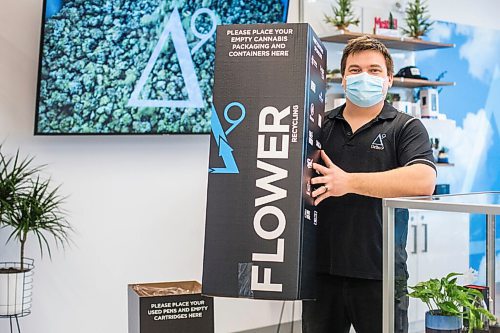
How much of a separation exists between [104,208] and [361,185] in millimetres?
2234

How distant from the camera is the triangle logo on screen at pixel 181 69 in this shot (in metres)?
4.15

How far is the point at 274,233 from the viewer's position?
7.19ft

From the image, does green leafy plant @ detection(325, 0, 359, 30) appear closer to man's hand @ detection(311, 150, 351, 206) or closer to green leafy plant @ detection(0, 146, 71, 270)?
green leafy plant @ detection(0, 146, 71, 270)

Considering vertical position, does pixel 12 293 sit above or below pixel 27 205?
below

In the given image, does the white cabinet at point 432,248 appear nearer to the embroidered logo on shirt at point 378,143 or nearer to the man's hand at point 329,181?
the man's hand at point 329,181

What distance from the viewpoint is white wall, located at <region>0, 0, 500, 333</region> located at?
3.92 m

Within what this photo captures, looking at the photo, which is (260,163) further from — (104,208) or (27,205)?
(104,208)

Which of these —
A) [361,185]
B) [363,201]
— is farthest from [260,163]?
[363,201]

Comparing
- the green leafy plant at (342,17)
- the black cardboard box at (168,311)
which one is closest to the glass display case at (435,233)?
the black cardboard box at (168,311)

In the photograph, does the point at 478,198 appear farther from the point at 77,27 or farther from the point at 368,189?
the point at 77,27

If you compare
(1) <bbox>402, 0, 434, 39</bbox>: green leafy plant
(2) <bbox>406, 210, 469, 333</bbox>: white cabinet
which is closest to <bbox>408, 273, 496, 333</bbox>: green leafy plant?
(2) <bbox>406, 210, 469, 333</bbox>: white cabinet

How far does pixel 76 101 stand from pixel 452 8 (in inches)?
138

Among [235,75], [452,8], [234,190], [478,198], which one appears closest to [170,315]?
[234,190]

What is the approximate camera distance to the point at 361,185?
2.41 m
